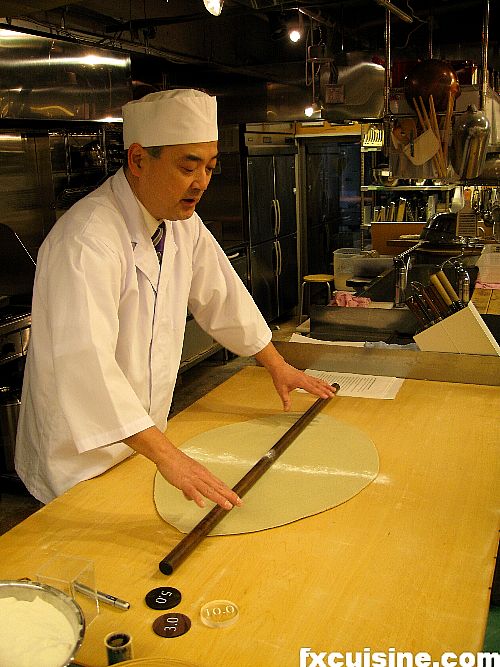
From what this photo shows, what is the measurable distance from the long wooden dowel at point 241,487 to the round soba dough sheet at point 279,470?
18 millimetres

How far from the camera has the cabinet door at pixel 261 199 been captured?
6.39 meters

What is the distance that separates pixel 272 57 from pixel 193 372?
12.2 feet

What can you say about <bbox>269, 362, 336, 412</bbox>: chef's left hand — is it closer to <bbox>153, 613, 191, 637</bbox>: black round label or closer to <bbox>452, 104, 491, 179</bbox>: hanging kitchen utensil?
<bbox>153, 613, 191, 637</bbox>: black round label

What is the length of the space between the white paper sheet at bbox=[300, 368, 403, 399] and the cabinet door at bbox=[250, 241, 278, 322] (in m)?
4.15

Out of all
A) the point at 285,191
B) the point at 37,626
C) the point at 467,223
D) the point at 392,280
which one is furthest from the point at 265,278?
the point at 37,626

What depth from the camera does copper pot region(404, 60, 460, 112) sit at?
2.80 meters

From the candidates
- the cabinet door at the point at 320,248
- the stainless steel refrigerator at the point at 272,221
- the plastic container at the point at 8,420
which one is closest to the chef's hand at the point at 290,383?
the plastic container at the point at 8,420

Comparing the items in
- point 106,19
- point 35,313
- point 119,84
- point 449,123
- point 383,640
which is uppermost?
point 106,19

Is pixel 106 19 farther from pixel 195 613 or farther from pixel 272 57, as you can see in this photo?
pixel 195 613

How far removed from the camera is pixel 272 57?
744 cm

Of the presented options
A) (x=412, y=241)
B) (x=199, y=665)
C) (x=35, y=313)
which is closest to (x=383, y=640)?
(x=199, y=665)

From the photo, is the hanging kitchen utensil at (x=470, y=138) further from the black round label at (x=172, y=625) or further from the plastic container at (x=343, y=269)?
the plastic container at (x=343, y=269)

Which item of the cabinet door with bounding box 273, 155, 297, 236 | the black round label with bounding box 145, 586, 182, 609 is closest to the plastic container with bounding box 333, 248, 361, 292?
the cabinet door with bounding box 273, 155, 297, 236

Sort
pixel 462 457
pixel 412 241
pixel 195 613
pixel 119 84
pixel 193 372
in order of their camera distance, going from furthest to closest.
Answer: pixel 412 241
pixel 193 372
pixel 119 84
pixel 462 457
pixel 195 613
